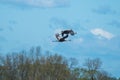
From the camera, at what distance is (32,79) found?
111750mm

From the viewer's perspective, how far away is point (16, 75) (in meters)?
112

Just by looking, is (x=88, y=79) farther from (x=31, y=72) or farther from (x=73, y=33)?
(x=73, y=33)

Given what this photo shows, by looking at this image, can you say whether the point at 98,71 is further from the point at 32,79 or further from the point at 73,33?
the point at 73,33

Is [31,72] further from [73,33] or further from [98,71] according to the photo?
[73,33]

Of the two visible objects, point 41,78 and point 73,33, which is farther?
point 41,78

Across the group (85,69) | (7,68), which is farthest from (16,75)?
(85,69)

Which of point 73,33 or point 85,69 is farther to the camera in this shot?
point 85,69

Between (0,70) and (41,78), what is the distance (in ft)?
30.9

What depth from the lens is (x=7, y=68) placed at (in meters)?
111

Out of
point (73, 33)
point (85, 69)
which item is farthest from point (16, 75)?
point (73, 33)

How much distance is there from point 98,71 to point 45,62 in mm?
12337

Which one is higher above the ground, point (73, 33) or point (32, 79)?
point (32, 79)

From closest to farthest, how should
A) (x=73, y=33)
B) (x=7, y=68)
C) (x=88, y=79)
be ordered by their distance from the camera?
(x=73, y=33) → (x=7, y=68) → (x=88, y=79)

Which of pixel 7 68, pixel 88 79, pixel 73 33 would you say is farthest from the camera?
pixel 88 79
